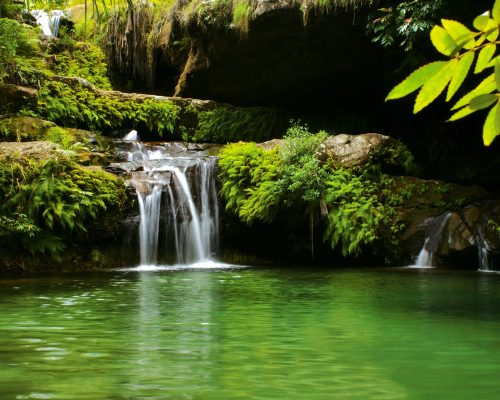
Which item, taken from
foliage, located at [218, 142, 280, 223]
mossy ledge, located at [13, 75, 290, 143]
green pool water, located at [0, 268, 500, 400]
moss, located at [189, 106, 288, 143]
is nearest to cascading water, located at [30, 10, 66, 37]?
mossy ledge, located at [13, 75, 290, 143]

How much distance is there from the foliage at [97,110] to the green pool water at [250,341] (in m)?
7.84

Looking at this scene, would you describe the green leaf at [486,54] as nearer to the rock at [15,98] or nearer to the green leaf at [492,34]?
the green leaf at [492,34]

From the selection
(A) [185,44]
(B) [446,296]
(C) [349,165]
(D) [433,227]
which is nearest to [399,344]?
(B) [446,296]

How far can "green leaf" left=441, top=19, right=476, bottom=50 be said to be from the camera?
0.73m

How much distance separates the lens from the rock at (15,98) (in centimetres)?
1384

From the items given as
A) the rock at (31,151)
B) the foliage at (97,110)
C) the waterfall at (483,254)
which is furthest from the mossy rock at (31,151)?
the waterfall at (483,254)

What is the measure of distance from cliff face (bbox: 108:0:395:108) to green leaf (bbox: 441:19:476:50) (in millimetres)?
12911

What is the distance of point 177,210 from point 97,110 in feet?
16.7

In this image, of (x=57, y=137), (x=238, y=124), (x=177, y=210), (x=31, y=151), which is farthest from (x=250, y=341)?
(x=238, y=124)

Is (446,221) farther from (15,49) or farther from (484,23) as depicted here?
(15,49)

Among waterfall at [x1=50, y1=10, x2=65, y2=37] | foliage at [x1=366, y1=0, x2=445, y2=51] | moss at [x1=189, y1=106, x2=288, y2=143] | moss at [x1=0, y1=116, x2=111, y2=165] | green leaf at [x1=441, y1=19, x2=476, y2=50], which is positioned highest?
waterfall at [x1=50, y1=10, x2=65, y2=37]

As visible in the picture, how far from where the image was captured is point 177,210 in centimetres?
1148

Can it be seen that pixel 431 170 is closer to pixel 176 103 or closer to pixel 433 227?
pixel 433 227

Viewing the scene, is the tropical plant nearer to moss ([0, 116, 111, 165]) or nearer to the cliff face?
moss ([0, 116, 111, 165])
